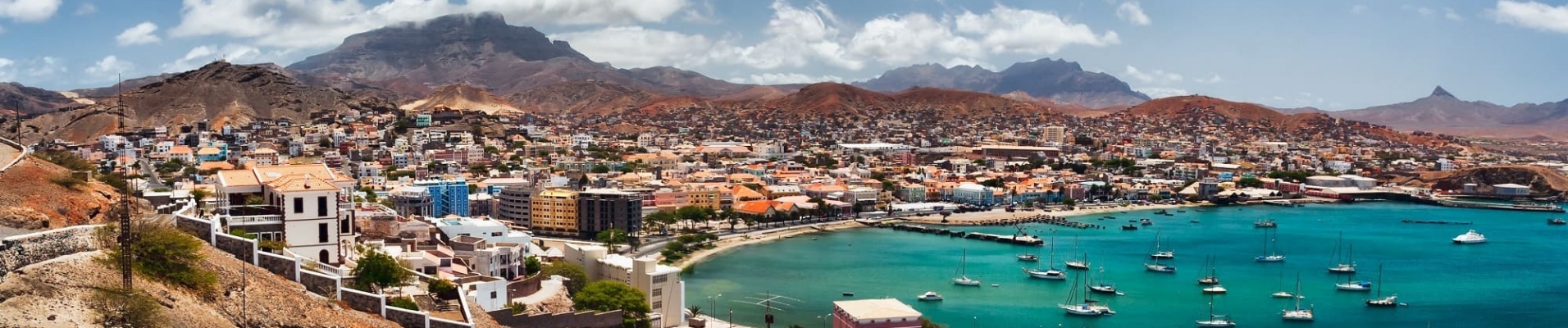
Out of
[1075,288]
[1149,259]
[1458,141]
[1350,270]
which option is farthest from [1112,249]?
[1458,141]

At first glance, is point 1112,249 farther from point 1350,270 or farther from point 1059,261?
point 1350,270

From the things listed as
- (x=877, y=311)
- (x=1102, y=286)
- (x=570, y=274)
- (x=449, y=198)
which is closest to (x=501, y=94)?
(x=449, y=198)

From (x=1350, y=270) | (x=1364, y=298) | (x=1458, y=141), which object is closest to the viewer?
(x=1364, y=298)

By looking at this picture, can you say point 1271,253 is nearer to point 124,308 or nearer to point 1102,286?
point 1102,286

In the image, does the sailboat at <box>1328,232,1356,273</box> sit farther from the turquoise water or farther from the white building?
the white building

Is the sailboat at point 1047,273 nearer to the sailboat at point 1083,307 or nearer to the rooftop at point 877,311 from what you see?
the sailboat at point 1083,307
